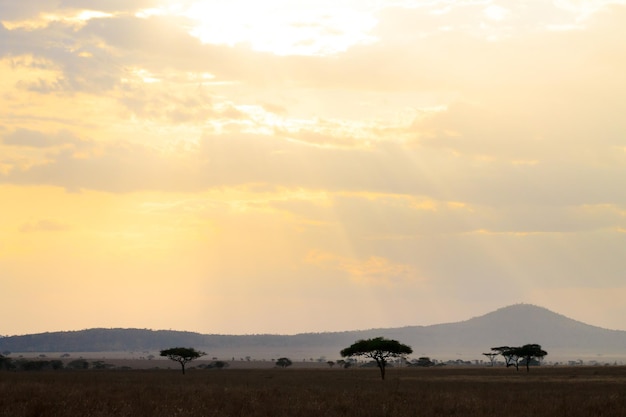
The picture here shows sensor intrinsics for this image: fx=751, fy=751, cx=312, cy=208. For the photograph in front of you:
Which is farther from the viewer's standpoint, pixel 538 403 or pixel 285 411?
pixel 538 403

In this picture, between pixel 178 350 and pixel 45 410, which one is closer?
pixel 45 410

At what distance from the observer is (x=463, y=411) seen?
112 ft

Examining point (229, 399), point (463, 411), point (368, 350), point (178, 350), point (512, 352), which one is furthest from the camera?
point (512, 352)

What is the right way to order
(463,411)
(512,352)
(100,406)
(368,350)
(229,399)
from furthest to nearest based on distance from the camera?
(512,352), (368,350), (229,399), (463,411), (100,406)

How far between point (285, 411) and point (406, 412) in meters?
5.24

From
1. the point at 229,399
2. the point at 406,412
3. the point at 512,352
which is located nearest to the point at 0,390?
the point at 229,399

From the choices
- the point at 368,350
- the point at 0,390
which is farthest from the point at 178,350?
the point at 0,390

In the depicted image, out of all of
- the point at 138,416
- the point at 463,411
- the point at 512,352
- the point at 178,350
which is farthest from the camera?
the point at 512,352

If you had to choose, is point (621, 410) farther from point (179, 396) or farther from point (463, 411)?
point (179, 396)

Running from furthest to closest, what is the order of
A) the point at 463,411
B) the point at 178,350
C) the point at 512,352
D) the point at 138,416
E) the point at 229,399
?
1. the point at 512,352
2. the point at 178,350
3. the point at 229,399
4. the point at 463,411
5. the point at 138,416

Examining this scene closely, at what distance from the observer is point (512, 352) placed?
6432 inches

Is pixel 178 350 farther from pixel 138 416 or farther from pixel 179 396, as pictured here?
pixel 138 416

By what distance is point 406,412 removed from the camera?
107ft

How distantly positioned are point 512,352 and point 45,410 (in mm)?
145615
